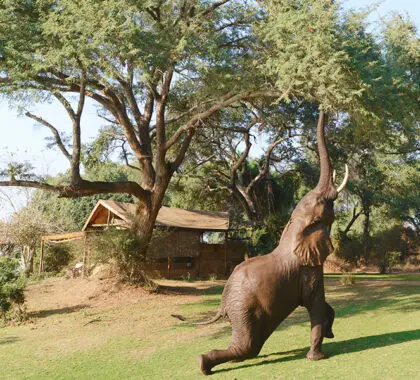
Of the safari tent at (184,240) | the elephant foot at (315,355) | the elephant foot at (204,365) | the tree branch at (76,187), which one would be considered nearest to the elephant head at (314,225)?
the elephant foot at (315,355)

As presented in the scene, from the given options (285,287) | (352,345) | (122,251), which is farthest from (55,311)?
(285,287)

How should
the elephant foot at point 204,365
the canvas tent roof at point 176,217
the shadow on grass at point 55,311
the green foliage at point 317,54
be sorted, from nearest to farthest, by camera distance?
the elephant foot at point 204,365
the green foliage at point 317,54
the shadow on grass at point 55,311
the canvas tent roof at point 176,217

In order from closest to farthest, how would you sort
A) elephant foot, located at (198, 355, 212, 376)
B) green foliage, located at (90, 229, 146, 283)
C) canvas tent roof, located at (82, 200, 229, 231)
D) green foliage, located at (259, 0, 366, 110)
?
elephant foot, located at (198, 355, 212, 376)
green foliage, located at (259, 0, 366, 110)
green foliage, located at (90, 229, 146, 283)
canvas tent roof, located at (82, 200, 229, 231)

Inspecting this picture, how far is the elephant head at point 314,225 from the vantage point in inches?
295

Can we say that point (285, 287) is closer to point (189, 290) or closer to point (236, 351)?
point (236, 351)

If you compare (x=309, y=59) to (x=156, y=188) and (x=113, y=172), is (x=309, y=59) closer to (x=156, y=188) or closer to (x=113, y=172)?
(x=156, y=188)

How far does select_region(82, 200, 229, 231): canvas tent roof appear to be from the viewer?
21356 millimetres

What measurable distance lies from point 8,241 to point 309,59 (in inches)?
A: 705

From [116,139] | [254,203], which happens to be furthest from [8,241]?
[254,203]

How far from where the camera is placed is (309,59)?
1195 centimetres

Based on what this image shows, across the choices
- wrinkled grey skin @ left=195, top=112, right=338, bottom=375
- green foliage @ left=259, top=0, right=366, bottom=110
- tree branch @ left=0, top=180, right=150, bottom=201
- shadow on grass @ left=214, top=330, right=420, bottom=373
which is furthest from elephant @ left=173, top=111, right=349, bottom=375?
tree branch @ left=0, top=180, right=150, bottom=201

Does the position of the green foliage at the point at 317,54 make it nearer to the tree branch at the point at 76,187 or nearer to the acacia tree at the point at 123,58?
the acacia tree at the point at 123,58

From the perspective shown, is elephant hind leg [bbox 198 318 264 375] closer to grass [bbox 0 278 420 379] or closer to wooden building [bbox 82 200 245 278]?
grass [bbox 0 278 420 379]

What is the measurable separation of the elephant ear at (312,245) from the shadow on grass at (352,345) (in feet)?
5.01
